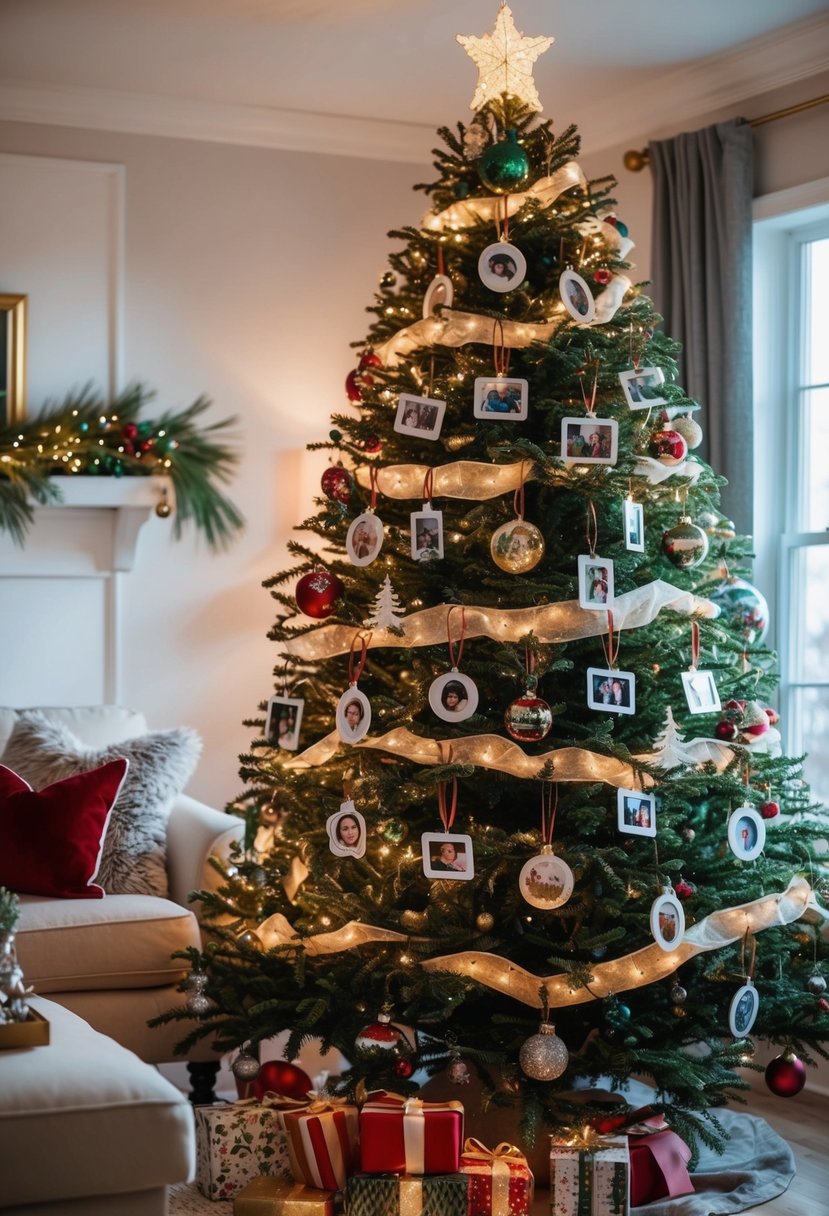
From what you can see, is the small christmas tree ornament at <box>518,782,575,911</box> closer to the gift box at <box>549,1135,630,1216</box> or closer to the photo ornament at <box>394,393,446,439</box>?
the gift box at <box>549,1135,630,1216</box>

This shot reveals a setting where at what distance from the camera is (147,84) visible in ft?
13.6

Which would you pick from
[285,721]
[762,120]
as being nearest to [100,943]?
[285,721]

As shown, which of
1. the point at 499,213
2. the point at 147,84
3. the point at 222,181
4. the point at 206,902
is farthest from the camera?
the point at 222,181

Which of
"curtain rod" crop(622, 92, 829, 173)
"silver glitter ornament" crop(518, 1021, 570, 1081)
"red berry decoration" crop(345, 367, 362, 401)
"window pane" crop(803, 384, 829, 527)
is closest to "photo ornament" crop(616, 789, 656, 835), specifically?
"silver glitter ornament" crop(518, 1021, 570, 1081)

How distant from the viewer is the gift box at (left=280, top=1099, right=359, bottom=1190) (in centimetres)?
256

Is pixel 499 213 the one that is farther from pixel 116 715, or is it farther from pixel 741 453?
pixel 116 715

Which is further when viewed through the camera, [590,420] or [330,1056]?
[330,1056]

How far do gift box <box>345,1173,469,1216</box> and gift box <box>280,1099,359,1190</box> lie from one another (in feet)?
0.24

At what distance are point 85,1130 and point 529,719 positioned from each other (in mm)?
1021

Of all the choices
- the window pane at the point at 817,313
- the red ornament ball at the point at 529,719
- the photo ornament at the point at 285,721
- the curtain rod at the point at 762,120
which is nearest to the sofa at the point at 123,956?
the photo ornament at the point at 285,721

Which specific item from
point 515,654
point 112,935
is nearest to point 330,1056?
point 112,935

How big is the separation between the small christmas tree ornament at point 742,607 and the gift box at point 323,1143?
4.44ft

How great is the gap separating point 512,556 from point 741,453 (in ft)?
4.46

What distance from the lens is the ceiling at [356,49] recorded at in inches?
138
